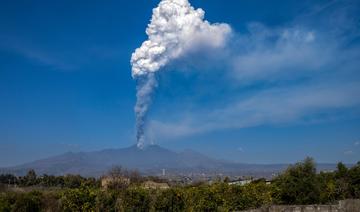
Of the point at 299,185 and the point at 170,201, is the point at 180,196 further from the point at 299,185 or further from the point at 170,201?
the point at 299,185

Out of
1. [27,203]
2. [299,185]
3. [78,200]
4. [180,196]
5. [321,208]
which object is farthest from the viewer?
[299,185]

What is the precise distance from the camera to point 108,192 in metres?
23.1

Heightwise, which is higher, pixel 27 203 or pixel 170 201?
pixel 27 203

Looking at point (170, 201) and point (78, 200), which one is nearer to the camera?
point (78, 200)

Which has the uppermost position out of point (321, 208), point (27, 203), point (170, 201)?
point (27, 203)

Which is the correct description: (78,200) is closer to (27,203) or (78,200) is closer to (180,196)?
(27,203)

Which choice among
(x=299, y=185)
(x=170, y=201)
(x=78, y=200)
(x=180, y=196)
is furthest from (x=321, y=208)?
(x=299, y=185)

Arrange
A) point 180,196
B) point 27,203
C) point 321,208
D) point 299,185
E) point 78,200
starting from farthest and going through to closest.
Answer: point 299,185
point 180,196
point 78,200
point 27,203
point 321,208

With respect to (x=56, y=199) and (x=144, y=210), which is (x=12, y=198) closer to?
(x=56, y=199)

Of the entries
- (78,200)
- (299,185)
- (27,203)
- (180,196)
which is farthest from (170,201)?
(299,185)

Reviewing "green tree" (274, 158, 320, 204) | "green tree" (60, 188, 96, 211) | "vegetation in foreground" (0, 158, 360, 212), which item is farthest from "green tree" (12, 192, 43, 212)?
"green tree" (274, 158, 320, 204)

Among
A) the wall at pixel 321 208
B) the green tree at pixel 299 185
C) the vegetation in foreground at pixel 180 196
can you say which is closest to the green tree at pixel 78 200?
the vegetation in foreground at pixel 180 196

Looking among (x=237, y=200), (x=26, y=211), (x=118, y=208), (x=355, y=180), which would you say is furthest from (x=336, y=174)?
(x=26, y=211)

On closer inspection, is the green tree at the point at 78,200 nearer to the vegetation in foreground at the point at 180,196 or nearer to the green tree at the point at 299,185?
the vegetation in foreground at the point at 180,196
